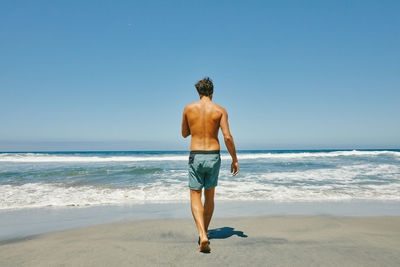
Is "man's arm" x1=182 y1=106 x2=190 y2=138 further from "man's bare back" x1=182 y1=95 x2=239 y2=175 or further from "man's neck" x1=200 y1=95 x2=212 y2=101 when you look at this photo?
"man's neck" x1=200 y1=95 x2=212 y2=101

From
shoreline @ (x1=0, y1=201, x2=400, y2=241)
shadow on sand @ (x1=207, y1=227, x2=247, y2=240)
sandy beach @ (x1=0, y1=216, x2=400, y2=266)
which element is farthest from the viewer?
shoreline @ (x1=0, y1=201, x2=400, y2=241)

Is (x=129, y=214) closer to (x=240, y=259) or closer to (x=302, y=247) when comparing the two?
(x=240, y=259)

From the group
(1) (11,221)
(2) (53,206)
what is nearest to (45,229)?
(1) (11,221)

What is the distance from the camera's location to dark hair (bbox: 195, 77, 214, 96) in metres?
3.40

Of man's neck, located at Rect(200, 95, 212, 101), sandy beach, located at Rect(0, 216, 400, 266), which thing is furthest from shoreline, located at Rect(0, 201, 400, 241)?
man's neck, located at Rect(200, 95, 212, 101)

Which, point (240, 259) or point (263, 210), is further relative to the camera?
point (263, 210)

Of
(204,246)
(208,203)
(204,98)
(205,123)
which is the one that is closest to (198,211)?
(208,203)

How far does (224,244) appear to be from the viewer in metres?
3.26

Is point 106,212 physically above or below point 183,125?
below

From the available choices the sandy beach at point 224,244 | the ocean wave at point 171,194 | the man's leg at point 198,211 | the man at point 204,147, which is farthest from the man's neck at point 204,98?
the ocean wave at point 171,194

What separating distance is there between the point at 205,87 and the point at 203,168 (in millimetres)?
1055

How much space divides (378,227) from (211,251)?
2.82 m

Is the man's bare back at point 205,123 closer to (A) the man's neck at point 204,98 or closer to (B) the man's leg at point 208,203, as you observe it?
(A) the man's neck at point 204,98

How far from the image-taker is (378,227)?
4027 mm
